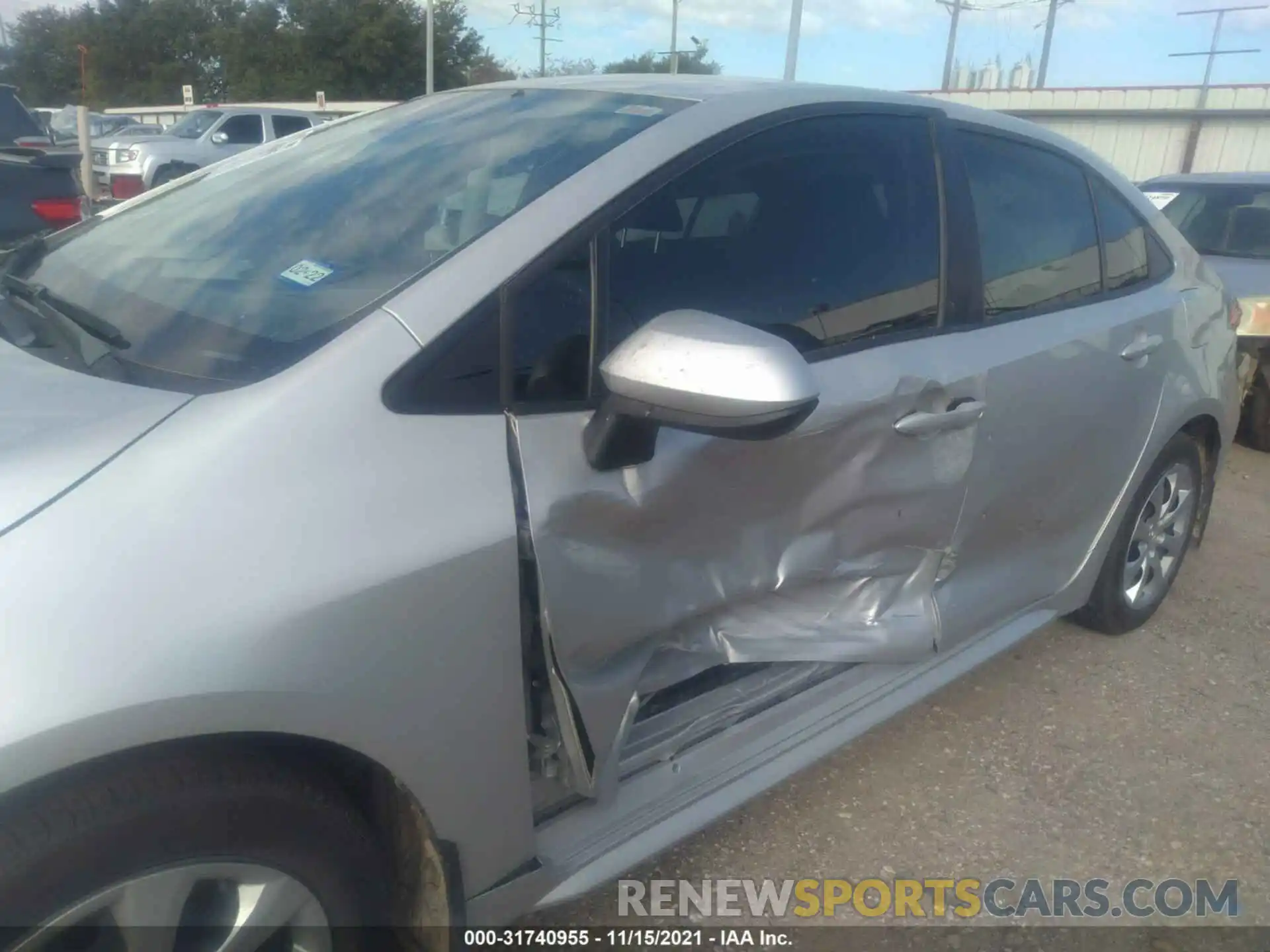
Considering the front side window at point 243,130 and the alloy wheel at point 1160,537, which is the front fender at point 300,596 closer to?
the alloy wheel at point 1160,537

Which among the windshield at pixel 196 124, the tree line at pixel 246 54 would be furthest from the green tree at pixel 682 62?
the windshield at pixel 196 124

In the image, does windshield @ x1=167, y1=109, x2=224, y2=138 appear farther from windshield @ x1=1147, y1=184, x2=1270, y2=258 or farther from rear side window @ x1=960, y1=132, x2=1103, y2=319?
rear side window @ x1=960, y1=132, x2=1103, y2=319

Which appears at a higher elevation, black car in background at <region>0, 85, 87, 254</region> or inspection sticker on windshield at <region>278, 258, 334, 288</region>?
inspection sticker on windshield at <region>278, 258, 334, 288</region>

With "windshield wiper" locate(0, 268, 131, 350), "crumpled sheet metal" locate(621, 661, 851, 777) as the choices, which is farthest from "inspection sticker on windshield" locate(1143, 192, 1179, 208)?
"windshield wiper" locate(0, 268, 131, 350)

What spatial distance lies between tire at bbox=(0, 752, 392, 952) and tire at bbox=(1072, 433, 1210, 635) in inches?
104

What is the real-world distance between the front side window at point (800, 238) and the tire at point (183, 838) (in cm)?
92

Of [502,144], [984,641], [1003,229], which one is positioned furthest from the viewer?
[984,641]

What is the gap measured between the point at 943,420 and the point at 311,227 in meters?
1.41

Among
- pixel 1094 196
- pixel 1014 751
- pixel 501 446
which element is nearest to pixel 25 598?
pixel 501 446

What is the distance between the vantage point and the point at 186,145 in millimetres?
15359

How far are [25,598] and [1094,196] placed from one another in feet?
9.70

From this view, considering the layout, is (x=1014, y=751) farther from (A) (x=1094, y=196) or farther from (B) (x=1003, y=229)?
(A) (x=1094, y=196)

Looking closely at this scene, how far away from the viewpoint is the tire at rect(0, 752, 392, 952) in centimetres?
119

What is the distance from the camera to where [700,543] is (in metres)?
1.91
